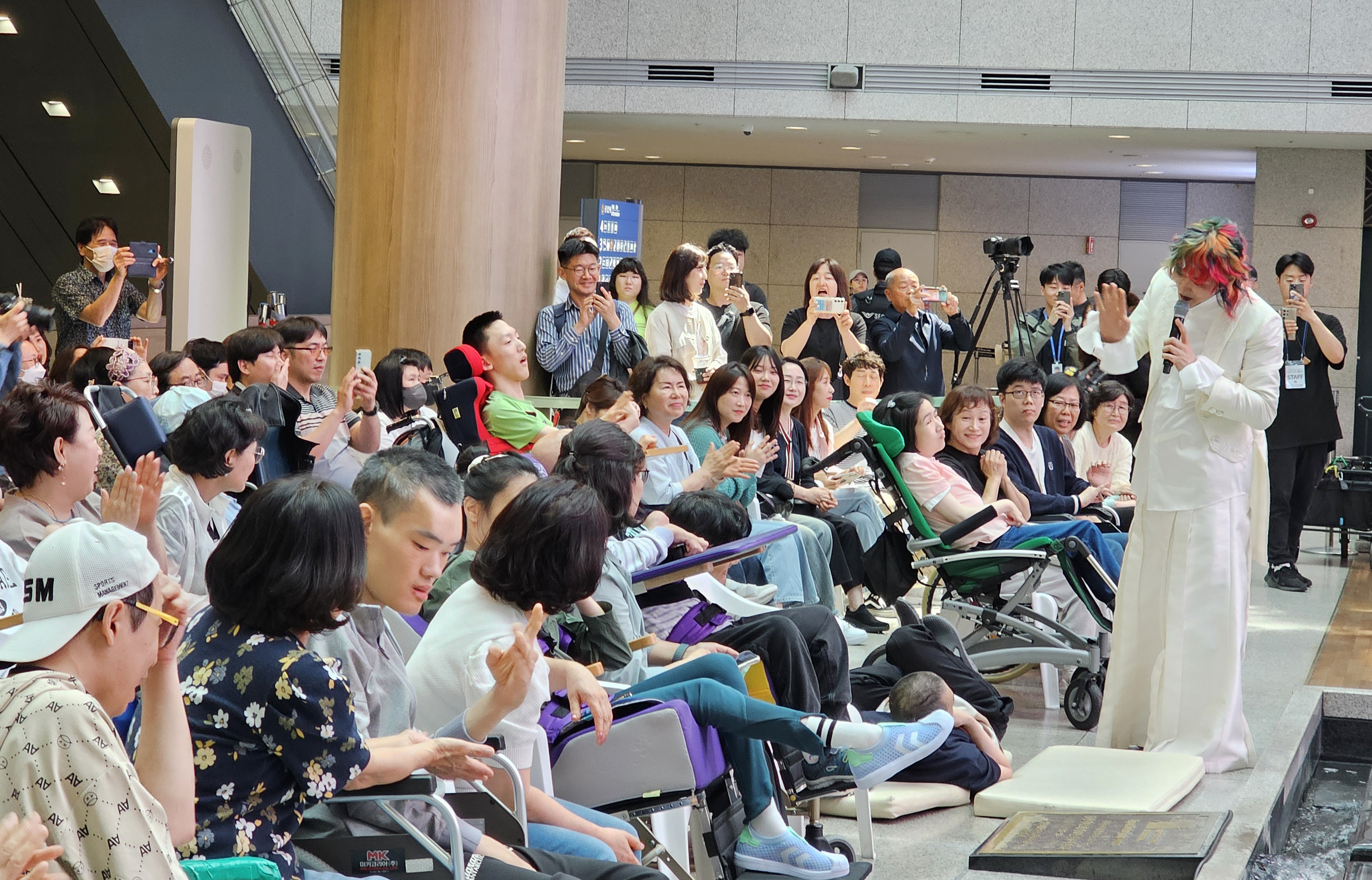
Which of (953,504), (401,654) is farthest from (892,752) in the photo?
(953,504)

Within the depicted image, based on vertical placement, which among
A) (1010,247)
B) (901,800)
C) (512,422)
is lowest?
(901,800)

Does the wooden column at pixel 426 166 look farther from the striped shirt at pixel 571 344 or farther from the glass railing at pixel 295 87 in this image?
the glass railing at pixel 295 87

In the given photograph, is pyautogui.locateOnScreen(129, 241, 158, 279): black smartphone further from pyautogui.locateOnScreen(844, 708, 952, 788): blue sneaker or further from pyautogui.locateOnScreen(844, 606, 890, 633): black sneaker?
pyautogui.locateOnScreen(844, 708, 952, 788): blue sneaker

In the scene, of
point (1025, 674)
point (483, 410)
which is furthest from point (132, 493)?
point (1025, 674)

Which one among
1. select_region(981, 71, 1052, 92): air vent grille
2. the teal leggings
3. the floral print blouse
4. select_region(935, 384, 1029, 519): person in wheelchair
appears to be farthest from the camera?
select_region(981, 71, 1052, 92): air vent grille

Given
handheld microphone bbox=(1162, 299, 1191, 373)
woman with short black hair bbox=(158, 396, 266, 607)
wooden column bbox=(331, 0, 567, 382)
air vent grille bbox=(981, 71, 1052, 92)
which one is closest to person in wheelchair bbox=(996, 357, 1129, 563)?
handheld microphone bbox=(1162, 299, 1191, 373)

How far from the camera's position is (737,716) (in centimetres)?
270

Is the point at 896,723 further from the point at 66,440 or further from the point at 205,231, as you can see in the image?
the point at 205,231

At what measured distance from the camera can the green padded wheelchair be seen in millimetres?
4785

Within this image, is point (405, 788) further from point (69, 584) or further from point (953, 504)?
point (953, 504)

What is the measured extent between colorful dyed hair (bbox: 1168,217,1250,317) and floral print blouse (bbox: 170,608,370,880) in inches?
124

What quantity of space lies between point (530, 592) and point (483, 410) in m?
2.47

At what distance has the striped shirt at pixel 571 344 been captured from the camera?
20.8ft

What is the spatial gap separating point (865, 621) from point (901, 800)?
2.50 meters
